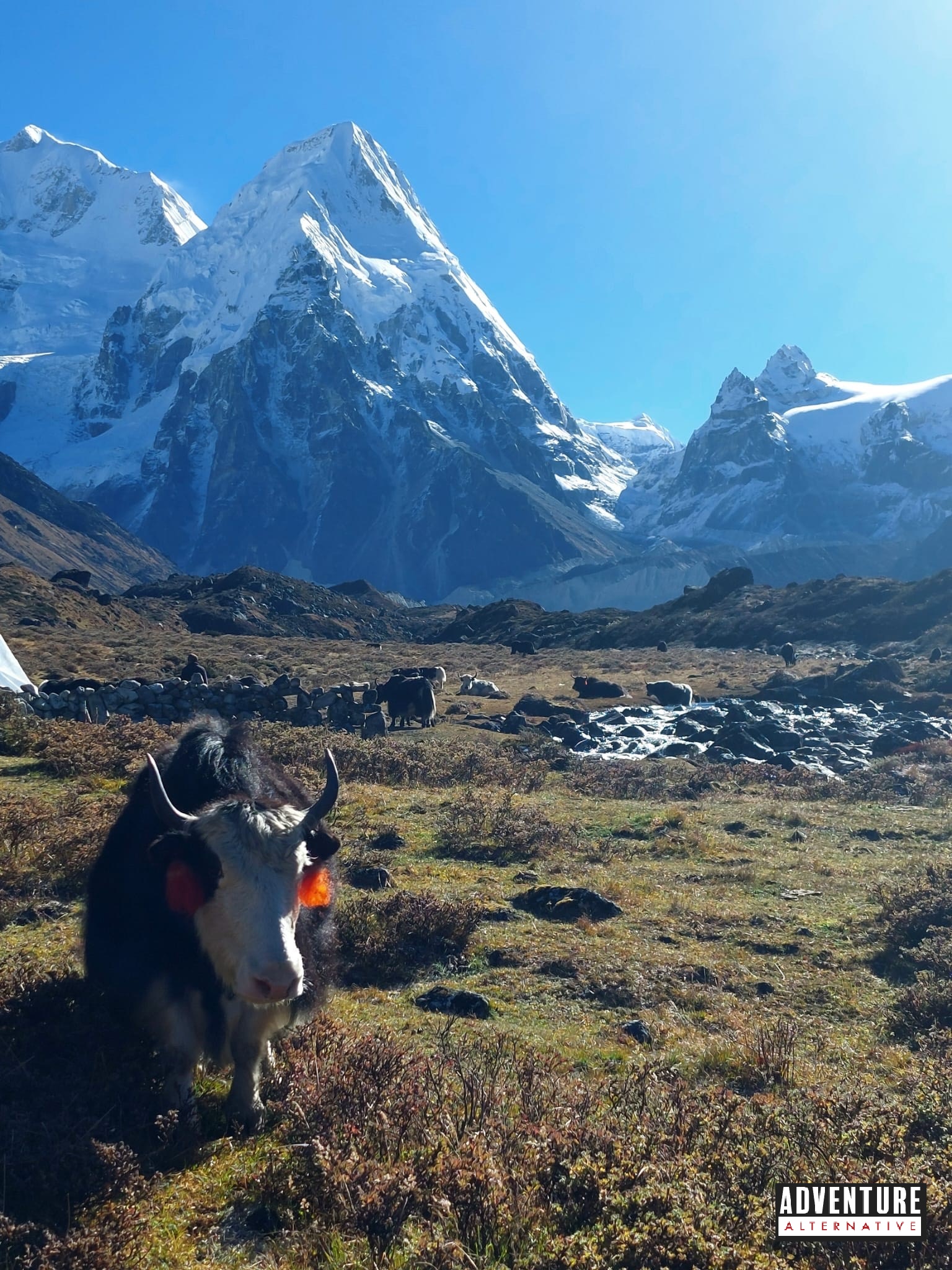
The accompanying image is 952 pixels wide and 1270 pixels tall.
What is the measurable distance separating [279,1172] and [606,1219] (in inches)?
59.9

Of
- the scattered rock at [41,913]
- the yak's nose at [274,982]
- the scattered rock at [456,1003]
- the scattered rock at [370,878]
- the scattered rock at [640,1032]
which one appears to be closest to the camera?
the yak's nose at [274,982]

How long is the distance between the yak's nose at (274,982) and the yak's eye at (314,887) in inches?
21.9

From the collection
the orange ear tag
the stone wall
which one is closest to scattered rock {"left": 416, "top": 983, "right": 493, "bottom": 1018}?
the orange ear tag

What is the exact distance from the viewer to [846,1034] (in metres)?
7.16

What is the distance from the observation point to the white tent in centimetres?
2011

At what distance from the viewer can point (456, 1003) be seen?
23.6 ft

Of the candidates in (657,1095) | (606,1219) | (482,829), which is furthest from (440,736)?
(606,1219)

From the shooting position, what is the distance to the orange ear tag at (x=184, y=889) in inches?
176

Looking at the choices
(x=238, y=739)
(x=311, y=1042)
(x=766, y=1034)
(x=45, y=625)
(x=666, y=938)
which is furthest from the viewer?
(x=45, y=625)

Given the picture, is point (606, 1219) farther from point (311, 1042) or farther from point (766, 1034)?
point (766, 1034)

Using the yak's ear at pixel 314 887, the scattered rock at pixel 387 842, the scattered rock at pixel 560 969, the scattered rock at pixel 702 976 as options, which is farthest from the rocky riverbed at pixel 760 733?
the yak's ear at pixel 314 887

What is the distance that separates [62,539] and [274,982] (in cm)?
15077

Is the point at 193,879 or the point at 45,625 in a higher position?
the point at 45,625

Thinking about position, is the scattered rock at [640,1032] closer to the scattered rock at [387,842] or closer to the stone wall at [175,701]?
the scattered rock at [387,842]
